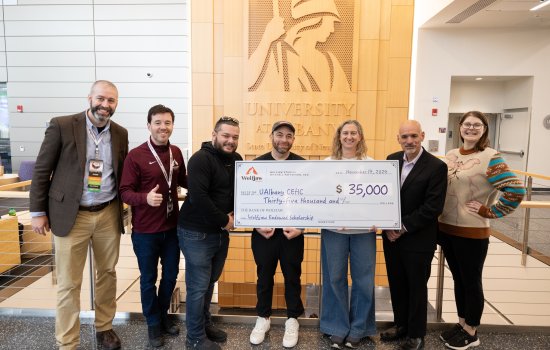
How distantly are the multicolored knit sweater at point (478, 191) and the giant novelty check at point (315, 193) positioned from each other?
432 mm

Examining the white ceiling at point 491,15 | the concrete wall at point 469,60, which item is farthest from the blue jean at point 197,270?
the concrete wall at point 469,60

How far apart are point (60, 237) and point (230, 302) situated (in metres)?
3.48

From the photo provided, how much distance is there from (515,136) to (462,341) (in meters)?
10.1

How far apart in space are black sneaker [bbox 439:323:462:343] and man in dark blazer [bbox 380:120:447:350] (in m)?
0.30

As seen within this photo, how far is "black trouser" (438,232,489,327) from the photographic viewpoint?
2451mm

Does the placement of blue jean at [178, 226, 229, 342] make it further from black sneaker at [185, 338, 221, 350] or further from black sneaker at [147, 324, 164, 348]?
black sneaker at [147, 324, 164, 348]

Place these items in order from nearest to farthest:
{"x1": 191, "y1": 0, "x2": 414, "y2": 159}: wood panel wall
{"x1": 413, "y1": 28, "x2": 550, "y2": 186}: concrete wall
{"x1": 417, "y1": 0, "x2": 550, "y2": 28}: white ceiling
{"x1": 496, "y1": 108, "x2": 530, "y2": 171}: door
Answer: {"x1": 191, "y1": 0, "x2": 414, "y2": 159}: wood panel wall → {"x1": 417, "y1": 0, "x2": 550, "y2": 28}: white ceiling → {"x1": 413, "y1": 28, "x2": 550, "y2": 186}: concrete wall → {"x1": 496, "y1": 108, "x2": 530, "y2": 171}: door

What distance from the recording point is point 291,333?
104 inches

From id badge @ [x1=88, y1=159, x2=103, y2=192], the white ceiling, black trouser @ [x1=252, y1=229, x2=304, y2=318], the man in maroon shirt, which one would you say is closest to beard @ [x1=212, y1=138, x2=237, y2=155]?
the man in maroon shirt

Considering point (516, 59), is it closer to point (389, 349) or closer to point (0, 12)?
point (389, 349)

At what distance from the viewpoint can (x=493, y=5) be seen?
7.46m

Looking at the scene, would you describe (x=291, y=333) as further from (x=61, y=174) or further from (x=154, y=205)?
(x=61, y=174)

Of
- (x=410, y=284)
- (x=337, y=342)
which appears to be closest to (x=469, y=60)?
(x=410, y=284)

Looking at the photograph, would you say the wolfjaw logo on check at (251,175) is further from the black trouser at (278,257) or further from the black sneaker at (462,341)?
the black sneaker at (462,341)
